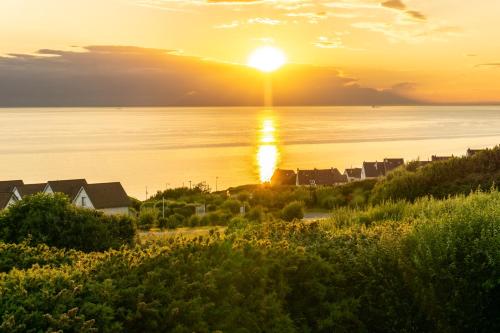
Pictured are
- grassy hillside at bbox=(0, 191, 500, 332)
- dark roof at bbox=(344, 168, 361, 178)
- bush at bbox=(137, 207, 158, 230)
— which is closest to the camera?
grassy hillside at bbox=(0, 191, 500, 332)

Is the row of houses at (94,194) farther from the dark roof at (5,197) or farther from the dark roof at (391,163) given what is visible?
the dark roof at (391,163)

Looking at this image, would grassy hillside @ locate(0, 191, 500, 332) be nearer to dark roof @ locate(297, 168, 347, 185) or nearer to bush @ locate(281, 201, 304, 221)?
bush @ locate(281, 201, 304, 221)

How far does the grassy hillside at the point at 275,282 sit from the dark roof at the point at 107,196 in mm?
32289

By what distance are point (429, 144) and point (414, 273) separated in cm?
13529

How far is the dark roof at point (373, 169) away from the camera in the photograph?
219 ft

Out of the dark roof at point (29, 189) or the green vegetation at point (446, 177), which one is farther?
the dark roof at point (29, 189)

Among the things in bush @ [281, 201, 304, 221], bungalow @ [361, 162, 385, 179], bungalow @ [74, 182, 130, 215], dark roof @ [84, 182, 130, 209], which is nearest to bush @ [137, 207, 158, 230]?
bush @ [281, 201, 304, 221]

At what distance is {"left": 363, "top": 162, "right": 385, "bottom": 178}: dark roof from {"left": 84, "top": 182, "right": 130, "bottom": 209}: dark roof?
3428 cm

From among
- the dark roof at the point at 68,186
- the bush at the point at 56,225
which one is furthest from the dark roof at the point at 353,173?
the bush at the point at 56,225

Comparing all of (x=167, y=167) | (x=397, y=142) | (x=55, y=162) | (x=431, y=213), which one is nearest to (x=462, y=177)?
(x=431, y=213)

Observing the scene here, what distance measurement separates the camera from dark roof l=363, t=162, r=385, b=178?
2628 inches

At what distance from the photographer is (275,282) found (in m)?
6.80

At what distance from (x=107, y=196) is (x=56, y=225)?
103 ft

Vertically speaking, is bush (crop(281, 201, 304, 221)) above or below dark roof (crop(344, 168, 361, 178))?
above
